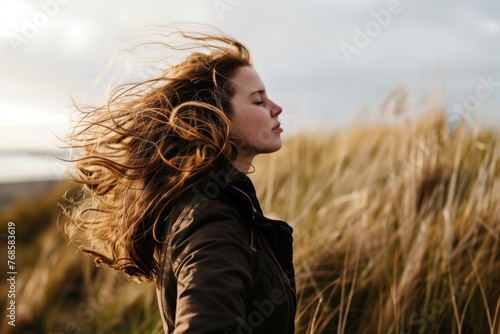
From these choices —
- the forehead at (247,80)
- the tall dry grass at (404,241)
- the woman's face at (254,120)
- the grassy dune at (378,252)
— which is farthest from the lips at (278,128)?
the tall dry grass at (404,241)

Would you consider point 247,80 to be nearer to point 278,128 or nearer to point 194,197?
point 278,128

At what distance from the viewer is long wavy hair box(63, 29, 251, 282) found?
66.7 inches

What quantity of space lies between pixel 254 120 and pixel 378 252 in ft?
A: 4.28

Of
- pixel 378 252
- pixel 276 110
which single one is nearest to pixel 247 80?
pixel 276 110

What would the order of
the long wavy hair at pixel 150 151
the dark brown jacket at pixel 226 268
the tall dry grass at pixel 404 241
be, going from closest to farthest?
1. the dark brown jacket at pixel 226 268
2. the long wavy hair at pixel 150 151
3. the tall dry grass at pixel 404 241

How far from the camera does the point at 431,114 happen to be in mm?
4000

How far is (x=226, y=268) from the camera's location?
1.33 metres

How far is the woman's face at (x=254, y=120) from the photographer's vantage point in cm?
180

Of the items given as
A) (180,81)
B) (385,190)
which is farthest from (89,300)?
(180,81)

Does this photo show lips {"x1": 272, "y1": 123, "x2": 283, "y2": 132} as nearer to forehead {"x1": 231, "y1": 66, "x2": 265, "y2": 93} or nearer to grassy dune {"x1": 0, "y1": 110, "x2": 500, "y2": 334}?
forehead {"x1": 231, "y1": 66, "x2": 265, "y2": 93}

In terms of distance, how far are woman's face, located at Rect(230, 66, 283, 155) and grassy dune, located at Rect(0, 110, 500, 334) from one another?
2.35 ft

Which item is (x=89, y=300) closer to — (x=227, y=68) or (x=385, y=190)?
(x=385, y=190)

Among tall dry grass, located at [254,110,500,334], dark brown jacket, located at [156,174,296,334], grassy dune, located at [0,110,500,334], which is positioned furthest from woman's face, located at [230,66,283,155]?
tall dry grass, located at [254,110,500,334]

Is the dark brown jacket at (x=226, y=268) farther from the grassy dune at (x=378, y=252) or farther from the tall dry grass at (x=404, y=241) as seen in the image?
the tall dry grass at (x=404, y=241)
